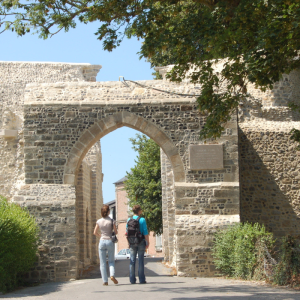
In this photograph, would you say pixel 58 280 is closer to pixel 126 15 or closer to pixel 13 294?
pixel 13 294

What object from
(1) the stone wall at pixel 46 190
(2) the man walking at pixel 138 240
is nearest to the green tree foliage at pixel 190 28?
(2) the man walking at pixel 138 240

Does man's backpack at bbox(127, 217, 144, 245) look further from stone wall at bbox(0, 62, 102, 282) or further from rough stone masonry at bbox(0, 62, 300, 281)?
stone wall at bbox(0, 62, 102, 282)

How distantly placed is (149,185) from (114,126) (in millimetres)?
9800

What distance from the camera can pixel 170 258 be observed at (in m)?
15.1

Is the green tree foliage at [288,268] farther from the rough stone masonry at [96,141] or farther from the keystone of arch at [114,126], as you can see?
the keystone of arch at [114,126]

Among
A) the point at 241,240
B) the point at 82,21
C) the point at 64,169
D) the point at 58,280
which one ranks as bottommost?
the point at 58,280

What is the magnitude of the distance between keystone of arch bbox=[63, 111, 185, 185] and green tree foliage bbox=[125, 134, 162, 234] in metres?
9.58

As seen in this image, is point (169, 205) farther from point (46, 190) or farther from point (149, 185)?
point (149, 185)

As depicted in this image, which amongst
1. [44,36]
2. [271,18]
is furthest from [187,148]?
[271,18]

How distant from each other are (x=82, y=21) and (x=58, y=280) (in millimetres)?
5813

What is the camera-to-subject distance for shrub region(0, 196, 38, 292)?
29.9 feet

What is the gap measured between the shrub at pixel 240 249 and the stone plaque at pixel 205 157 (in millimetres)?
1532

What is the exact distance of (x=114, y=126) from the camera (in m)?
12.2

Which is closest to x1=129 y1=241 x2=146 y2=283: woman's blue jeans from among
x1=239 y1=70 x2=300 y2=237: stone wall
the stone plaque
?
the stone plaque
